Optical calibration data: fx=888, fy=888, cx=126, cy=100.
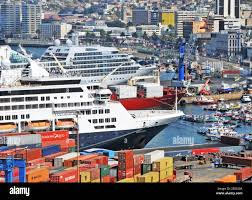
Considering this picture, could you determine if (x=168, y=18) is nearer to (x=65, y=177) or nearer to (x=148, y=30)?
(x=148, y=30)

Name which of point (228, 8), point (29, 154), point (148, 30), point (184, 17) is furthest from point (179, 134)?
point (228, 8)

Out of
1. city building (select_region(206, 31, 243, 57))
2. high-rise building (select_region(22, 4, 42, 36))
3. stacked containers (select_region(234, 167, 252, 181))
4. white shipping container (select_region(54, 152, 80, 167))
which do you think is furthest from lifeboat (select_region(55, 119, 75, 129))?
high-rise building (select_region(22, 4, 42, 36))

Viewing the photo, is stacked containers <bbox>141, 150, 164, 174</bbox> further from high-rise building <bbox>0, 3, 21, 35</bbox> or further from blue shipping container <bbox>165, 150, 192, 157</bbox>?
high-rise building <bbox>0, 3, 21, 35</bbox>

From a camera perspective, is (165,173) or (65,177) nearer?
(65,177)

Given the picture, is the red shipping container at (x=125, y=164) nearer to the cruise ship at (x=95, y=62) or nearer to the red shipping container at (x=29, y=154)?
the red shipping container at (x=29, y=154)

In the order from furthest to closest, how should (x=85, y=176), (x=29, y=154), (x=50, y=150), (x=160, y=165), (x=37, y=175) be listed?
(x=50, y=150) → (x=29, y=154) → (x=160, y=165) → (x=85, y=176) → (x=37, y=175)

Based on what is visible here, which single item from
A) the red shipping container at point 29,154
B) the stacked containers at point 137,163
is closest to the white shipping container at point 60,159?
the red shipping container at point 29,154

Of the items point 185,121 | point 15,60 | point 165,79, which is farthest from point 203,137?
point 165,79
